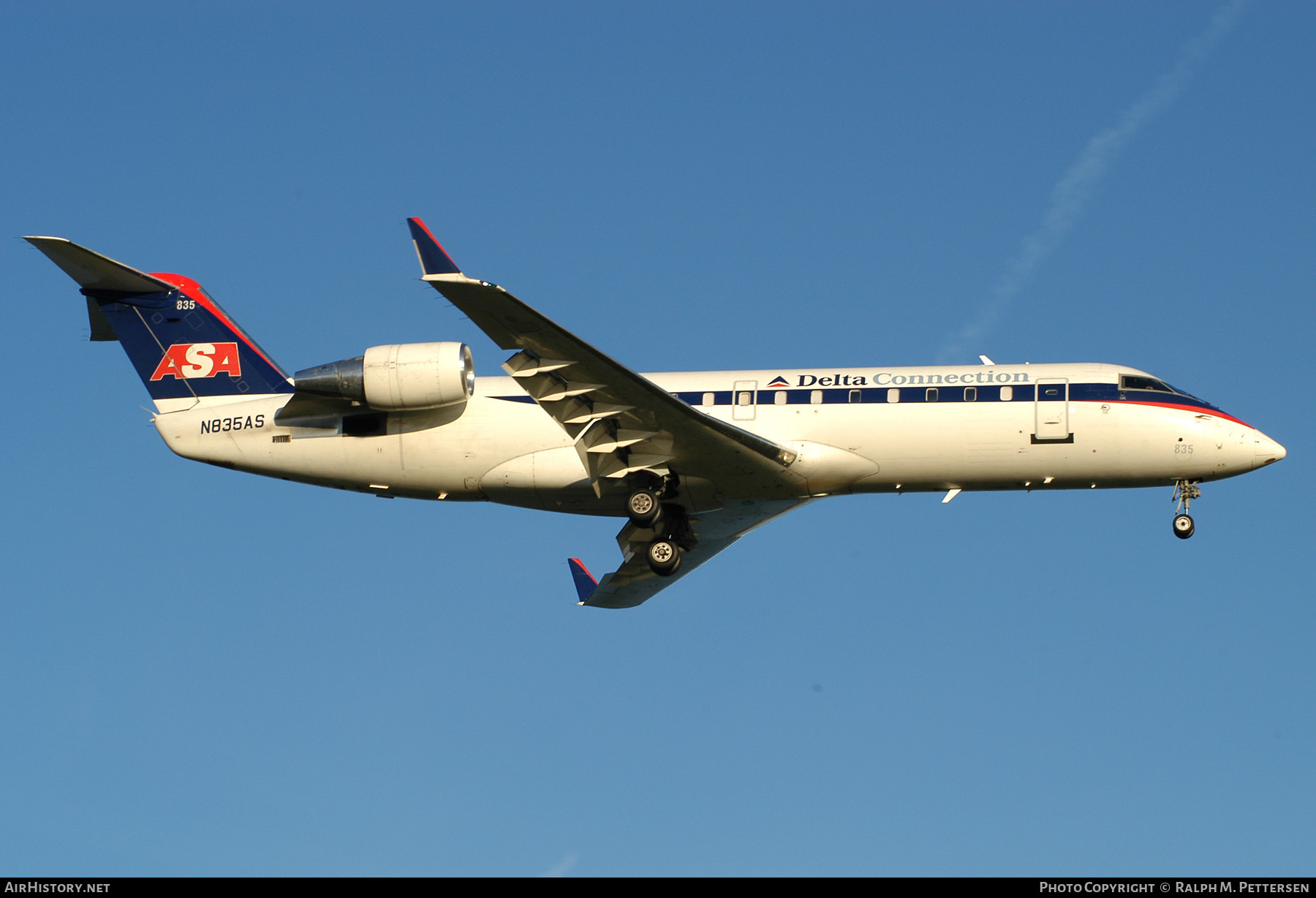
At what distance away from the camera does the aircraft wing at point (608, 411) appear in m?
22.0

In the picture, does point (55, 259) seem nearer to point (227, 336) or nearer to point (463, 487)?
point (227, 336)

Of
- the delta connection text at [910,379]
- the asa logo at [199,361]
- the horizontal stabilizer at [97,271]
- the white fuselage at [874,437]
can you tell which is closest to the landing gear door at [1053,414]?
the white fuselage at [874,437]

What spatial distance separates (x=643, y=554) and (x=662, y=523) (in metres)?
3.57

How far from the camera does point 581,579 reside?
107 ft

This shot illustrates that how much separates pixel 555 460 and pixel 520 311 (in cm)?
465

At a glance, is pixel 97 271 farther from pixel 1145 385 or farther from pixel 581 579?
pixel 1145 385

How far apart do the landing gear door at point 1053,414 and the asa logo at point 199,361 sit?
1599cm

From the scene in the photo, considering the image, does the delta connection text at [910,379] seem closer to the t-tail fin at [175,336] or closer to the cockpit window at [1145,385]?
the cockpit window at [1145,385]

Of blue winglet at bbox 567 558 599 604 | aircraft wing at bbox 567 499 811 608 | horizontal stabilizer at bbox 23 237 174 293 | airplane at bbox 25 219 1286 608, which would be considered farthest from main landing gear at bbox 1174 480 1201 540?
horizontal stabilizer at bbox 23 237 174 293

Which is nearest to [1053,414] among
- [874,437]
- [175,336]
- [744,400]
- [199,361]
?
[874,437]

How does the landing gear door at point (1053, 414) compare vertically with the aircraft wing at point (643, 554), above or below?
above

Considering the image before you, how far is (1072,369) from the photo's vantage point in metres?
25.6

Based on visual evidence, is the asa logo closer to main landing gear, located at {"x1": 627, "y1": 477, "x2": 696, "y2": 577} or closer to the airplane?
the airplane
